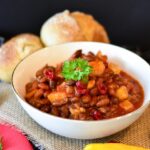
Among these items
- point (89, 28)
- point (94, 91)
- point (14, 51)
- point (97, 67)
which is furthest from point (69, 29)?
point (94, 91)

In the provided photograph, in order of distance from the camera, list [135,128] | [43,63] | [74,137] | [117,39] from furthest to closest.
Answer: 1. [117,39]
2. [43,63]
3. [135,128]
4. [74,137]

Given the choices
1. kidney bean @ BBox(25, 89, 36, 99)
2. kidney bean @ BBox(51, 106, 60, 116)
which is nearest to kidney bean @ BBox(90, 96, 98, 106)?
kidney bean @ BBox(51, 106, 60, 116)

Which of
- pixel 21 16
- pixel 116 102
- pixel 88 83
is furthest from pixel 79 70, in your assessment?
pixel 21 16

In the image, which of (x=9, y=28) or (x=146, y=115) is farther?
(x=9, y=28)

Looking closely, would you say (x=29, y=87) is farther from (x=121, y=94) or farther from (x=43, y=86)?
(x=121, y=94)

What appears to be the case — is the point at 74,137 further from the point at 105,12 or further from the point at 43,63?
the point at 105,12

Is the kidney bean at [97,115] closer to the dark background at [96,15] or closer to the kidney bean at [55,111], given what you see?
the kidney bean at [55,111]
